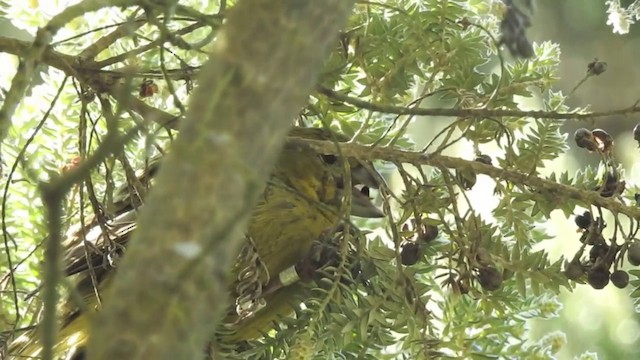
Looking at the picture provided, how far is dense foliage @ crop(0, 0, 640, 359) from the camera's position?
62cm

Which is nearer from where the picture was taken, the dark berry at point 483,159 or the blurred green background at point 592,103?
the dark berry at point 483,159

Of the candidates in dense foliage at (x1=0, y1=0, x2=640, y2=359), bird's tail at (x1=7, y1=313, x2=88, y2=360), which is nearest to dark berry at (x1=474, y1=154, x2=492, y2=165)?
dense foliage at (x1=0, y1=0, x2=640, y2=359)

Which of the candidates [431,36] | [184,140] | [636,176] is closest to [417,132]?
[636,176]

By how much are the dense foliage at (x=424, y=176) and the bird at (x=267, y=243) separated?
0.02m

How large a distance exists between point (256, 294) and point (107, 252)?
0.11 meters

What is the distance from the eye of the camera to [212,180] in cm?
28

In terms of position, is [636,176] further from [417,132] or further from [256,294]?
[417,132]

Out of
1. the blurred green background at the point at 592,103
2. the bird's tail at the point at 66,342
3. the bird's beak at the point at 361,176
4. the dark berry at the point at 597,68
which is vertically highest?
the dark berry at the point at 597,68

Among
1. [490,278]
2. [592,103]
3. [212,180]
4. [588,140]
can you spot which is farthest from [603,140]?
[592,103]

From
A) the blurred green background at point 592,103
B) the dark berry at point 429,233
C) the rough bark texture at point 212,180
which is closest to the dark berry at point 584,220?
the dark berry at point 429,233

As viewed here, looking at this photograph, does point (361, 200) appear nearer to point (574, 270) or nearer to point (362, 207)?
point (362, 207)

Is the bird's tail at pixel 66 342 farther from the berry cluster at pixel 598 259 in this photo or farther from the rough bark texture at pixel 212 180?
the rough bark texture at pixel 212 180

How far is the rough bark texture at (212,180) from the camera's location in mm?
265

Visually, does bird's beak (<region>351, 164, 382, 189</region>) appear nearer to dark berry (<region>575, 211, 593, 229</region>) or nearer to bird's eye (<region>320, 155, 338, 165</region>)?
bird's eye (<region>320, 155, 338, 165</region>)
